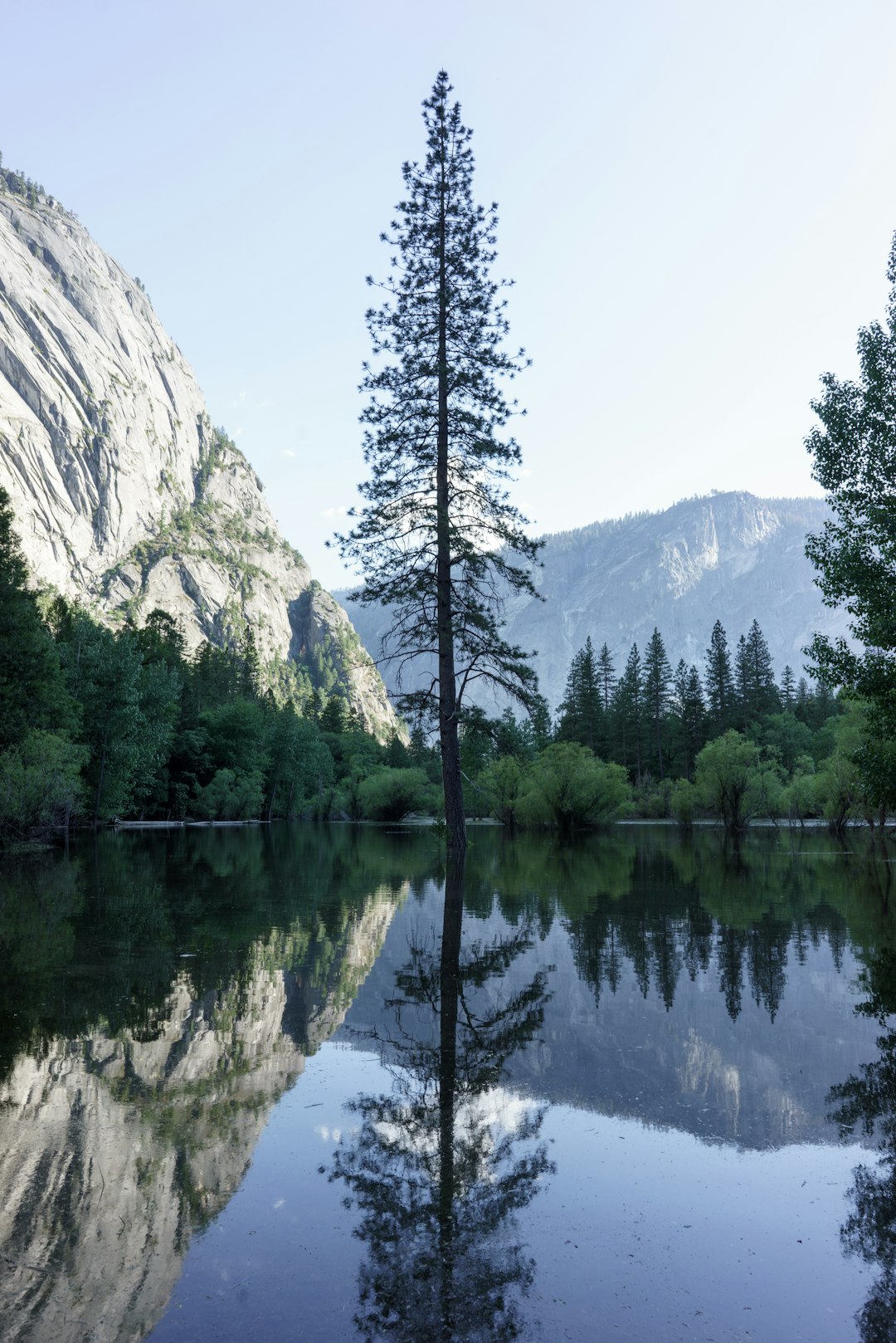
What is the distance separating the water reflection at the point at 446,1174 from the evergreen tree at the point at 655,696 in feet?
295

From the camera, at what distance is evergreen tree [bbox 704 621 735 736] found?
92.2 m

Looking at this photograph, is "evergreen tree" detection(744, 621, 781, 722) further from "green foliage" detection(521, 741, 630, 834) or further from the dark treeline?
"green foliage" detection(521, 741, 630, 834)

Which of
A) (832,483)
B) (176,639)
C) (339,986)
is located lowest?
(339,986)

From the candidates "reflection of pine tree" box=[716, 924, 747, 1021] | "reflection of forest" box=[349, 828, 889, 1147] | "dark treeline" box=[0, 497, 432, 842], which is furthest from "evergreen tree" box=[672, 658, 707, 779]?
"reflection of pine tree" box=[716, 924, 747, 1021]

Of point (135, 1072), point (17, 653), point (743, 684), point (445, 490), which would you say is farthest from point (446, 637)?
point (743, 684)

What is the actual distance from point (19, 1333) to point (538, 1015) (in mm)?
4515

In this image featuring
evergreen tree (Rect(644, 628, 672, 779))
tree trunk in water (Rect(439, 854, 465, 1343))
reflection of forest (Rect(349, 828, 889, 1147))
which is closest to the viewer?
tree trunk in water (Rect(439, 854, 465, 1343))

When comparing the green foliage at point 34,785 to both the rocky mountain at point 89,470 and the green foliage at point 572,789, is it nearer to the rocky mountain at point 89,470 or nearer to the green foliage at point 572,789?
the green foliage at point 572,789

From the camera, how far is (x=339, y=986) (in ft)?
25.2

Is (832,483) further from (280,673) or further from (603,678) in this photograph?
(280,673)

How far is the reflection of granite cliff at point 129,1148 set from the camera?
286cm

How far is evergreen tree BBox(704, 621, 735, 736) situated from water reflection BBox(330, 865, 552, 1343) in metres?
89.6

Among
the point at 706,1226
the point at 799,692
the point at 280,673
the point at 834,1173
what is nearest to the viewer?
the point at 706,1226

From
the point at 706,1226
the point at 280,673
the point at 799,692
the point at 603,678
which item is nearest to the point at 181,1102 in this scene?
the point at 706,1226
